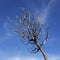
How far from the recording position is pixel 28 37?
29.8 meters

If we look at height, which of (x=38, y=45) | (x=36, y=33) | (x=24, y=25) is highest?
(x=24, y=25)

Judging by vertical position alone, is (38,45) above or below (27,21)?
below

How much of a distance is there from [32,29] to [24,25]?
1.62 meters

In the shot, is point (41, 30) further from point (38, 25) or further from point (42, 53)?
point (42, 53)

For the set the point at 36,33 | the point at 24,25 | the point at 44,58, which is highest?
the point at 24,25

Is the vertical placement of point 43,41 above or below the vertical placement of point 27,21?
below

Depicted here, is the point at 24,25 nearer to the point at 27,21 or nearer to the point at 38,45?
the point at 27,21

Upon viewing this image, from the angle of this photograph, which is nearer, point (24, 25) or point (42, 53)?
point (42, 53)

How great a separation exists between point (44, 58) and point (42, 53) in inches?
31.2

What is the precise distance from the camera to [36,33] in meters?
29.5

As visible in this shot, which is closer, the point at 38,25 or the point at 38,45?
the point at 38,45

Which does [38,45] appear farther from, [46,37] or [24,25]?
[24,25]

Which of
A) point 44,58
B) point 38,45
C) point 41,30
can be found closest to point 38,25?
point 41,30

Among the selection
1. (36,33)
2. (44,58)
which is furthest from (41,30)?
(44,58)
